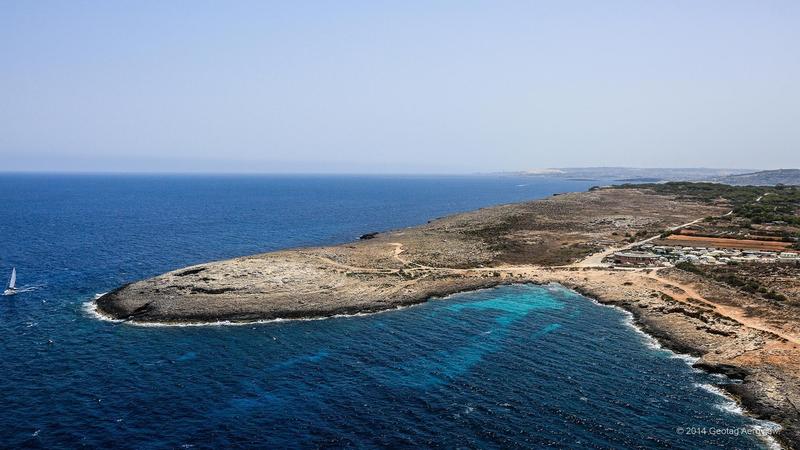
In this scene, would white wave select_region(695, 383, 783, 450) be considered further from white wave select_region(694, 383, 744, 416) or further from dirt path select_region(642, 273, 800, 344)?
dirt path select_region(642, 273, 800, 344)

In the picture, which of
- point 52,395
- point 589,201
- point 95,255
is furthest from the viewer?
point 589,201

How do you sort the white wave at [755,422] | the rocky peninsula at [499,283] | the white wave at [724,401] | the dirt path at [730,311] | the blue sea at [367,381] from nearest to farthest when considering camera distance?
1. the white wave at [755,422]
2. the blue sea at [367,381]
3. the white wave at [724,401]
4. the rocky peninsula at [499,283]
5. the dirt path at [730,311]

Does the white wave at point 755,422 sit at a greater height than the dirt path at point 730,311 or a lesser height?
lesser

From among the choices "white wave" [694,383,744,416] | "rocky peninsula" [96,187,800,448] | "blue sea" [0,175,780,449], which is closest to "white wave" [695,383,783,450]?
"white wave" [694,383,744,416]

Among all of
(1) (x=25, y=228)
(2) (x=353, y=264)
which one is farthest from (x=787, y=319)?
(1) (x=25, y=228)

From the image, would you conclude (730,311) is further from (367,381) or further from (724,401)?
(367,381)

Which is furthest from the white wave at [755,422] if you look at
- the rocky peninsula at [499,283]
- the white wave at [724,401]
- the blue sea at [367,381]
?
the rocky peninsula at [499,283]

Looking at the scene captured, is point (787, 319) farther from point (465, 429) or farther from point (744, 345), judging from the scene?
point (465, 429)

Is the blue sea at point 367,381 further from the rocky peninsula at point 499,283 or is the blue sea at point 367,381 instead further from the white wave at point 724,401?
the rocky peninsula at point 499,283
